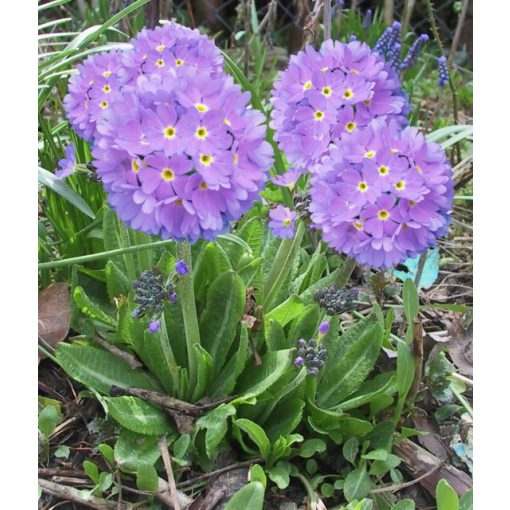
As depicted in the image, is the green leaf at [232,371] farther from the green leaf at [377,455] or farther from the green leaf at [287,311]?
the green leaf at [377,455]

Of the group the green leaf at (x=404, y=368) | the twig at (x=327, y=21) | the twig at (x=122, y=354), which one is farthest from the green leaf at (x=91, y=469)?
the twig at (x=327, y=21)

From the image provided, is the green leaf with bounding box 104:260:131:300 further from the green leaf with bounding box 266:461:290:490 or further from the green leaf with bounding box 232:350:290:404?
the green leaf with bounding box 266:461:290:490

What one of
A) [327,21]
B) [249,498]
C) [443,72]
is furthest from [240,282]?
[443,72]

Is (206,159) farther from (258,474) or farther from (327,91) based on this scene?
(258,474)

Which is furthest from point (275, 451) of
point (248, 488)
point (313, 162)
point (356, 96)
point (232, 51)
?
point (232, 51)

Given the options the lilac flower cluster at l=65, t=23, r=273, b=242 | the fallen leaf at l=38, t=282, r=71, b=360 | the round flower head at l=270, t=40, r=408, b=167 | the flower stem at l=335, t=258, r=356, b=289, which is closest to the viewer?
the lilac flower cluster at l=65, t=23, r=273, b=242

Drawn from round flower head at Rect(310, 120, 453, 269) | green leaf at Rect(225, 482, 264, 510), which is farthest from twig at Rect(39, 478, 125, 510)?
round flower head at Rect(310, 120, 453, 269)

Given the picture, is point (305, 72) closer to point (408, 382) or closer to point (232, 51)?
point (408, 382)
